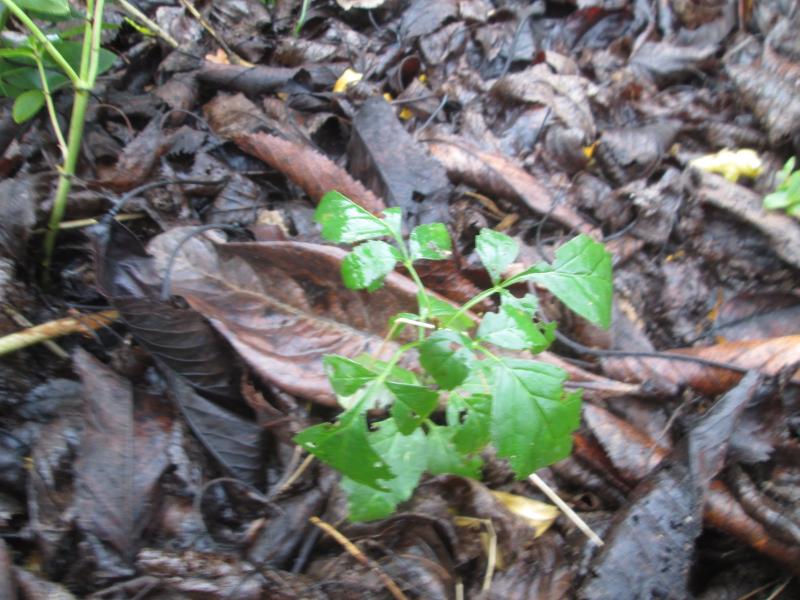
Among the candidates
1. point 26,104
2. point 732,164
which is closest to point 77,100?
point 26,104

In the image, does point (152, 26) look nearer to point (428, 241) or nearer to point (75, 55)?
point (75, 55)

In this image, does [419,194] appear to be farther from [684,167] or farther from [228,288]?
[684,167]

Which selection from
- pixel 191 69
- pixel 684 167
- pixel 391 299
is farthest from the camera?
pixel 191 69

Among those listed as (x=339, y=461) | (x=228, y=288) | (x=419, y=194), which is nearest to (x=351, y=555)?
(x=339, y=461)

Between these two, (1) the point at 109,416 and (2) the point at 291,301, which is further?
(2) the point at 291,301

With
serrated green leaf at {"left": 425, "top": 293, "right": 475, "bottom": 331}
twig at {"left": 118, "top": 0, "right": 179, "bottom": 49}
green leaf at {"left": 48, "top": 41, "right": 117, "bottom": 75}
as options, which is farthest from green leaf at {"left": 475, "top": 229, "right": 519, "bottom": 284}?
twig at {"left": 118, "top": 0, "right": 179, "bottom": 49}

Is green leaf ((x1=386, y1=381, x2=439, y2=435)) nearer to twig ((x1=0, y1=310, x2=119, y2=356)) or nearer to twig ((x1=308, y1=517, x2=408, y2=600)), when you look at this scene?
twig ((x1=308, y1=517, x2=408, y2=600))

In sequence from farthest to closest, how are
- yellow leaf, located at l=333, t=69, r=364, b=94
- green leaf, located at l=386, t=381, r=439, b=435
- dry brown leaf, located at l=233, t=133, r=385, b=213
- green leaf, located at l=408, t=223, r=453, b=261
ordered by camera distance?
yellow leaf, located at l=333, t=69, r=364, b=94, dry brown leaf, located at l=233, t=133, r=385, b=213, green leaf, located at l=408, t=223, r=453, b=261, green leaf, located at l=386, t=381, r=439, b=435
